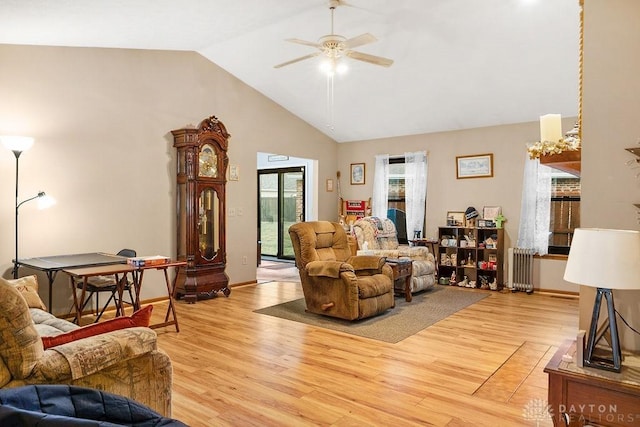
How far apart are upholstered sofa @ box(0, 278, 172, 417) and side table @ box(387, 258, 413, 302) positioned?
3491 mm

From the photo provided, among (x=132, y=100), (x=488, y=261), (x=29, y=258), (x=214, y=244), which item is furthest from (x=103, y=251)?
(x=488, y=261)

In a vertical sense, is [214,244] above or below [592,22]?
below

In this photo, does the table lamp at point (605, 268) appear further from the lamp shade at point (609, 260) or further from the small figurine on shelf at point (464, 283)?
the small figurine on shelf at point (464, 283)

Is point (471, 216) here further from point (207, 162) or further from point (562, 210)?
point (207, 162)

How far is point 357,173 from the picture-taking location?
798 cm

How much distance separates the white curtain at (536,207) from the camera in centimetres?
604

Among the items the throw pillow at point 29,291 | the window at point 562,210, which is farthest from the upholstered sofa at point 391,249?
the throw pillow at point 29,291

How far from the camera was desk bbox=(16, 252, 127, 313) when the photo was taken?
3704 mm

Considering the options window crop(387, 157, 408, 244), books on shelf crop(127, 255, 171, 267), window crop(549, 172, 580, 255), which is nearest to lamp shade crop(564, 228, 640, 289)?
books on shelf crop(127, 255, 171, 267)

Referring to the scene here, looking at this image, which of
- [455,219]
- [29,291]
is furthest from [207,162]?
[455,219]

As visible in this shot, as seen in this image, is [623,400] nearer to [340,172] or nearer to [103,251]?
[103,251]

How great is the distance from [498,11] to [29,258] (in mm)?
5092

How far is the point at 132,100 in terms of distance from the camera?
203 inches

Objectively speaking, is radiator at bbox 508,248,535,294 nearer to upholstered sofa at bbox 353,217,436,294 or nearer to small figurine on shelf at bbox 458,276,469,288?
small figurine on shelf at bbox 458,276,469,288
